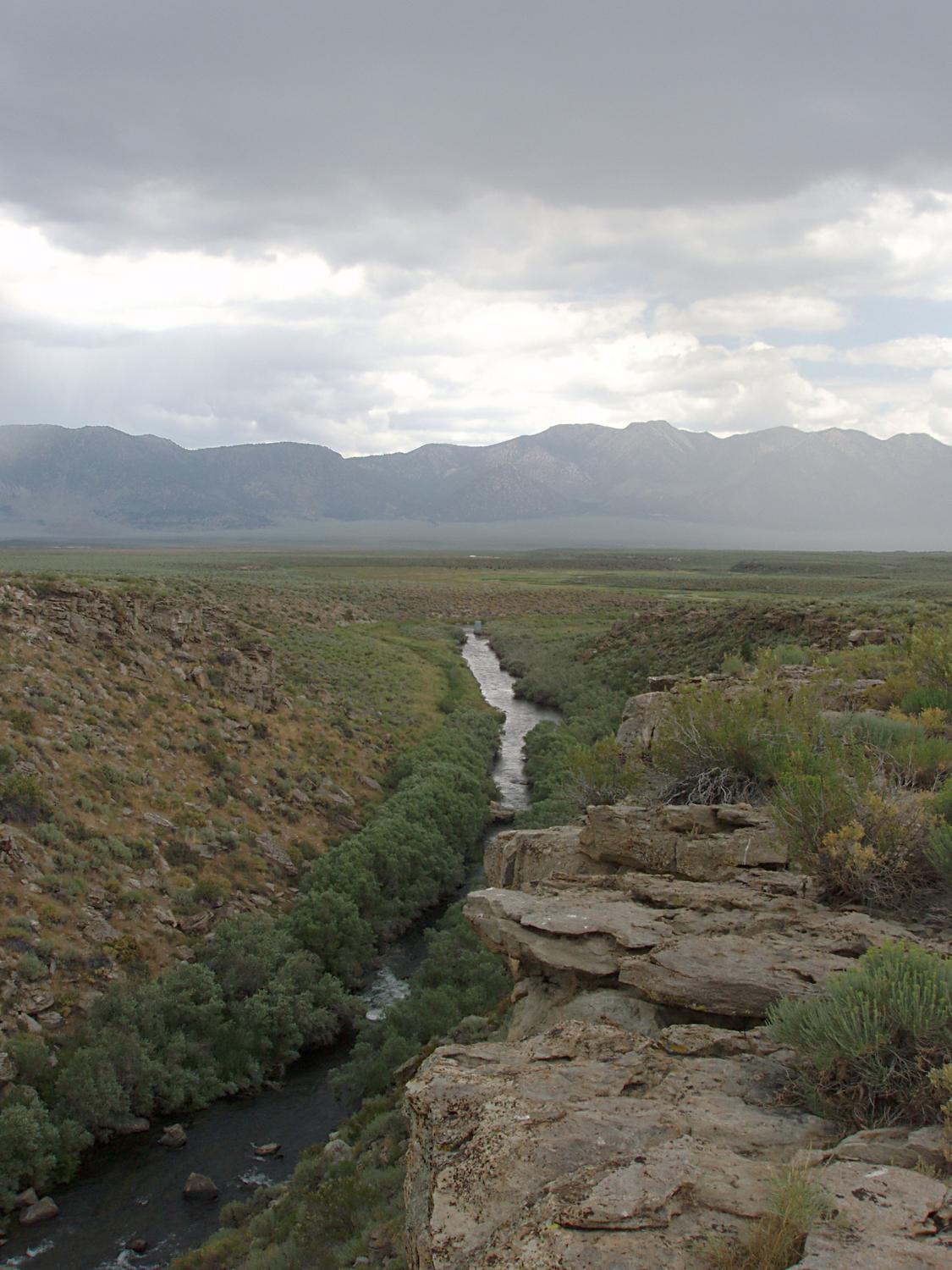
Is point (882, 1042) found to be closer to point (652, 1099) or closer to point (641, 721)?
point (652, 1099)

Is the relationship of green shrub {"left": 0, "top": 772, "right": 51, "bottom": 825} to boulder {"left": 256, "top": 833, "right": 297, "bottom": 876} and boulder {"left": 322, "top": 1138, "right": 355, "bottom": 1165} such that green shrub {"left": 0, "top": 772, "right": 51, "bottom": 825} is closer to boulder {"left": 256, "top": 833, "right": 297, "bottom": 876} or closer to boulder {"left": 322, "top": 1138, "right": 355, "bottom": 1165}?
boulder {"left": 256, "top": 833, "right": 297, "bottom": 876}

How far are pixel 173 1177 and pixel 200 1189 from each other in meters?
0.73

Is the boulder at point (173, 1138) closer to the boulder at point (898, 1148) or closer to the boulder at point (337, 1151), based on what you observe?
the boulder at point (337, 1151)

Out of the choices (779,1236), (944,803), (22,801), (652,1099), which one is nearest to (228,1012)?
(22,801)

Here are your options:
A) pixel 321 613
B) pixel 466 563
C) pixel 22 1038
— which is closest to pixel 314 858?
pixel 22 1038

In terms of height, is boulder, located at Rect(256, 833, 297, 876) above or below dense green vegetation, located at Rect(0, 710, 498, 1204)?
above

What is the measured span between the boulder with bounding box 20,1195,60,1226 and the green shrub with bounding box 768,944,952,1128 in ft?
38.7

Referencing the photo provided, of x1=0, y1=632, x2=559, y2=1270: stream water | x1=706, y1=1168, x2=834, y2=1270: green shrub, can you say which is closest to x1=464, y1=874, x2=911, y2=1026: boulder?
x1=706, y1=1168, x2=834, y2=1270: green shrub

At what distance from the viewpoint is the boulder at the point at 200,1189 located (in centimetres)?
1228

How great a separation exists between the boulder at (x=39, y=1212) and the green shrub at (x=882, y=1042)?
1178cm

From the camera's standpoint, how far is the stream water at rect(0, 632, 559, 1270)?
37.1 ft

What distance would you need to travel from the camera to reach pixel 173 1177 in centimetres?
1276

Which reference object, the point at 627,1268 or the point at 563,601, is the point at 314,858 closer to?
the point at 627,1268

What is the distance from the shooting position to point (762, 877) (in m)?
8.41
